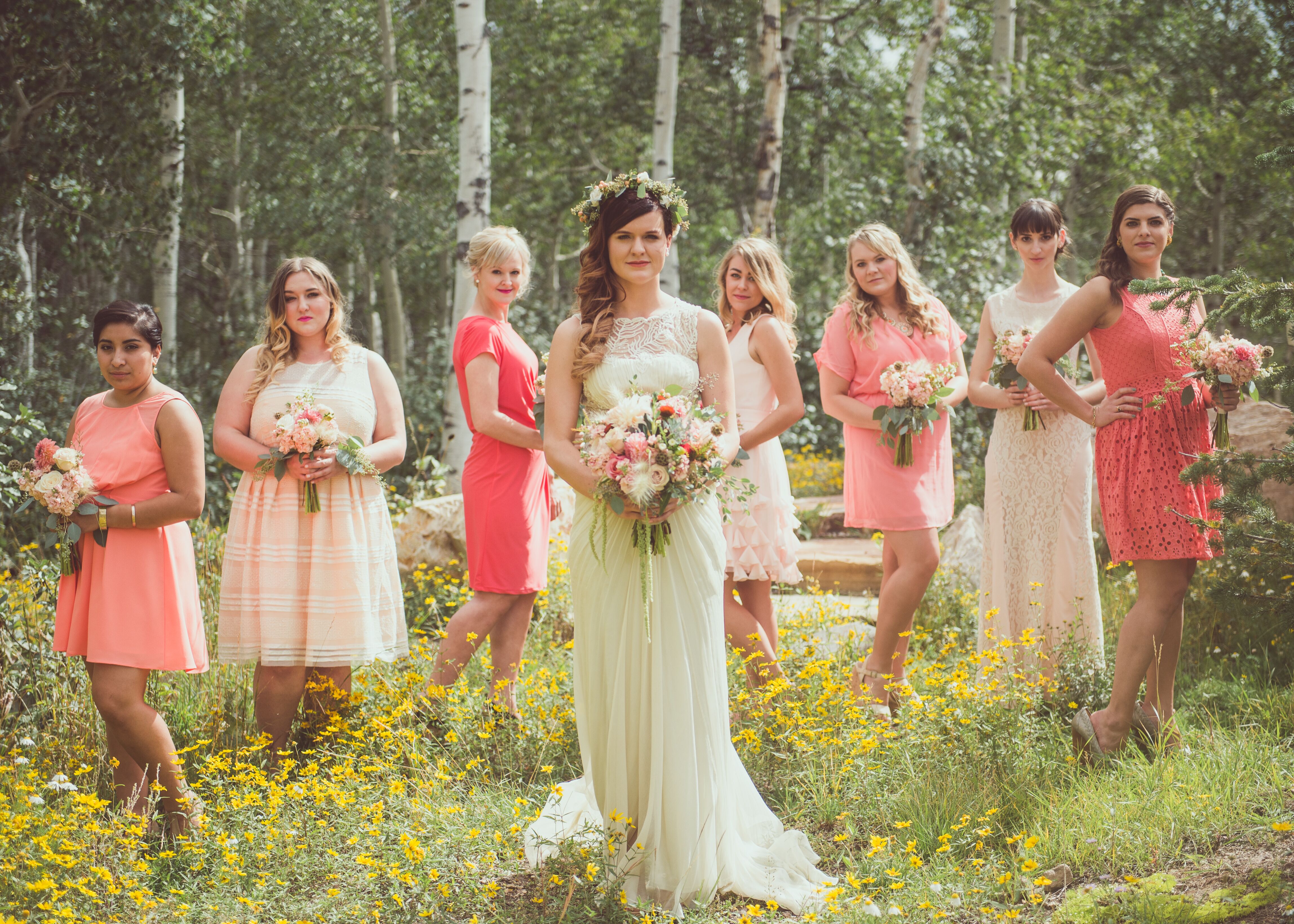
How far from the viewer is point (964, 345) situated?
41.6 ft

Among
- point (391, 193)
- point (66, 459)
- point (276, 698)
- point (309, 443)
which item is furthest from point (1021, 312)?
point (391, 193)

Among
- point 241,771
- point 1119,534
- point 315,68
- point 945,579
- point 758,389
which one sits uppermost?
point 315,68

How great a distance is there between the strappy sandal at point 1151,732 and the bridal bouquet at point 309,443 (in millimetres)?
3501

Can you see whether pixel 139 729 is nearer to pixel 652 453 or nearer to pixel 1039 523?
pixel 652 453

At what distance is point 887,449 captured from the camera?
5016mm

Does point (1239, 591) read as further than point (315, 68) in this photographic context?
No

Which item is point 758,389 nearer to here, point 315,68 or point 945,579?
point 945,579

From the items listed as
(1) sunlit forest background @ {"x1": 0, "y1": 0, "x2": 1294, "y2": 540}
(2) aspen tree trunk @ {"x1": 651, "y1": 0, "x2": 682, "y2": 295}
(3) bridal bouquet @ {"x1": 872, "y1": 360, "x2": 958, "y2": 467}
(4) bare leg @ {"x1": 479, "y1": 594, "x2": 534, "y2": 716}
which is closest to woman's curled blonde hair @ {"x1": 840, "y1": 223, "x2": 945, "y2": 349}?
(3) bridal bouquet @ {"x1": 872, "y1": 360, "x2": 958, "y2": 467}

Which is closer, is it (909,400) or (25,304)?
(909,400)

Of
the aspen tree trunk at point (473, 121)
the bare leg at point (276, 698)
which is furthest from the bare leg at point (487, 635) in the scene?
the aspen tree trunk at point (473, 121)

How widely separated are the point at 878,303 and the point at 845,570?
3622 mm

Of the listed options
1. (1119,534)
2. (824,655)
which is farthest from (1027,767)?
(824,655)

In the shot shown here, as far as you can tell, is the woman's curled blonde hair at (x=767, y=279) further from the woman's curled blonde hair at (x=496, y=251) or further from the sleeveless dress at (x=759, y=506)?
the woman's curled blonde hair at (x=496, y=251)

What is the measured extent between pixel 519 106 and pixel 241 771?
16876 mm
